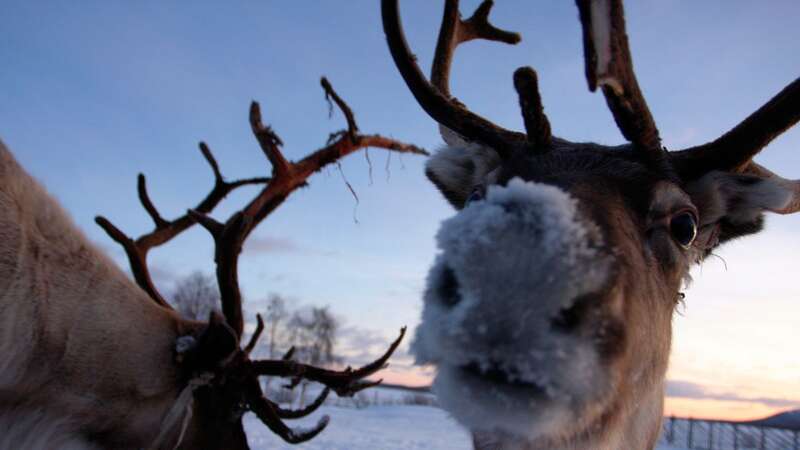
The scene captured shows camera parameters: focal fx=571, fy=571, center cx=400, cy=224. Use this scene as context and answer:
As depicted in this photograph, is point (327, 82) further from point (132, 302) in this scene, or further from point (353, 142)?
point (132, 302)

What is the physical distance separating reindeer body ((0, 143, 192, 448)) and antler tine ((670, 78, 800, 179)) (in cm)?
295

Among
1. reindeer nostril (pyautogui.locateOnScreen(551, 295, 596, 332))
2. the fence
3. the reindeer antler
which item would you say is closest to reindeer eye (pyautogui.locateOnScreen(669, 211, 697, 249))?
reindeer nostril (pyautogui.locateOnScreen(551, 295, 596, 332))

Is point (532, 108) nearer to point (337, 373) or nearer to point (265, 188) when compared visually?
point (337, 373)

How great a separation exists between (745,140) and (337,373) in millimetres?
3258

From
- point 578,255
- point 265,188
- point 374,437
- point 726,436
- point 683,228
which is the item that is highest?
point 265,188

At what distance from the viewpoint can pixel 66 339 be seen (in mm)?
2961

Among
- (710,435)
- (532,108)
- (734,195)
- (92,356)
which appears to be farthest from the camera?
(710,435)

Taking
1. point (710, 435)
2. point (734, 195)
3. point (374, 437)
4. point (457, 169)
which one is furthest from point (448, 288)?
point (710, 435)

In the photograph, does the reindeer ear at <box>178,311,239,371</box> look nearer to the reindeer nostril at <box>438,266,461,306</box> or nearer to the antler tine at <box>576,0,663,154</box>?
the reindeer nostril at <box>438,266,461,306</box>

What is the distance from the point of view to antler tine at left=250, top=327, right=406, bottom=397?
412 centimetres

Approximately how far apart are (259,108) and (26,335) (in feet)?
11.0

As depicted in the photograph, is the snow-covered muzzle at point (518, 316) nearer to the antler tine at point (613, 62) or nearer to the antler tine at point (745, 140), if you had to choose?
the antler tine at point (613, 62)

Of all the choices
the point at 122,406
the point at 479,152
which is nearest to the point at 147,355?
the point at 122,406

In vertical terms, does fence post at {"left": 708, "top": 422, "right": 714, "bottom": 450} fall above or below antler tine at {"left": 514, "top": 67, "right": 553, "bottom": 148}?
below
